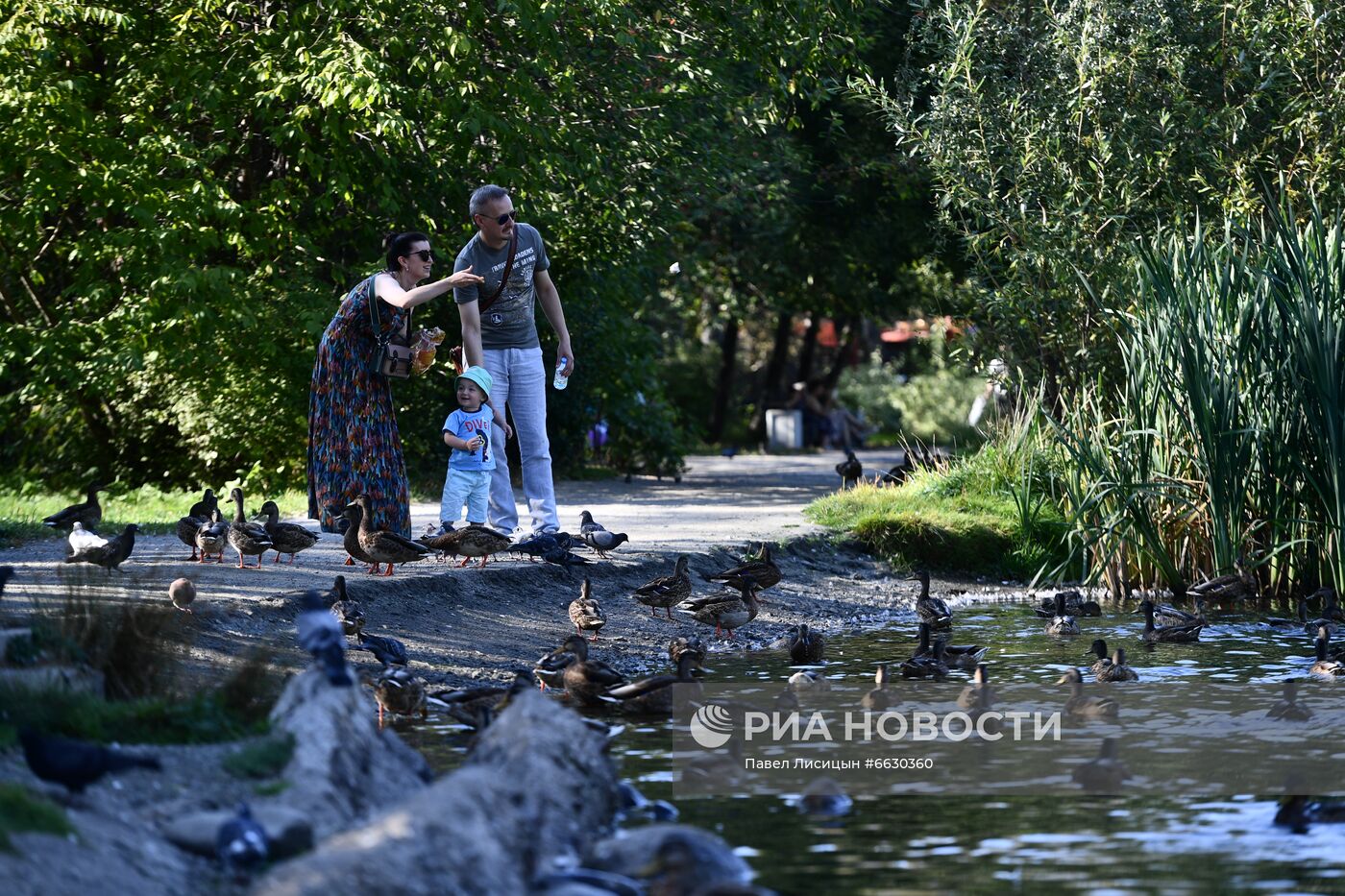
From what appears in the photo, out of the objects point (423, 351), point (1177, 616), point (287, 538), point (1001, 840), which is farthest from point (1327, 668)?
point (287, 538)

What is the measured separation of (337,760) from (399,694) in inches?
97.4

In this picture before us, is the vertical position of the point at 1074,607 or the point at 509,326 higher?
the point at 509,326

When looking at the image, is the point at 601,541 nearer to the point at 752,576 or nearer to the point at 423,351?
the point at 752,576

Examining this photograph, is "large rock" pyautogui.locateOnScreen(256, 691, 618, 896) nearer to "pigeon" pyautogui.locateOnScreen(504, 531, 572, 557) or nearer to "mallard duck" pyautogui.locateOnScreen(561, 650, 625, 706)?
"mallard duck" pyautogui.locateOnScreen(561, 650, 625, 706)

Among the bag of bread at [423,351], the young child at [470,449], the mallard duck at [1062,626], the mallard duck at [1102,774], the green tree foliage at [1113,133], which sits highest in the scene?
the green tree foliage at [1113,133]

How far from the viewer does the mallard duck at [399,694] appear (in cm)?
952

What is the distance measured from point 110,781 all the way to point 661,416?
58.5 ft

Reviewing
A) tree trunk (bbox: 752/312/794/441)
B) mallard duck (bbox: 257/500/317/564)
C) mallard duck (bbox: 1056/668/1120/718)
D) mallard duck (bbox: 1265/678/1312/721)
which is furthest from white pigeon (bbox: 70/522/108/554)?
tree trunk (bbox: 752/312/794/441)

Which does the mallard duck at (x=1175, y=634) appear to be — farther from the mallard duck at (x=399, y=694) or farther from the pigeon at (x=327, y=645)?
the pigeon at (x=327, y=645)

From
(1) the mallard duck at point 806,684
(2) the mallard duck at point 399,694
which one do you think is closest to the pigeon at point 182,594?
(2) the mallard duck at point 399,694

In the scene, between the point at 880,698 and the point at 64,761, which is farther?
the point at 880,698

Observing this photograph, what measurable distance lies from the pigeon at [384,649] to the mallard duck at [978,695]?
3.51 m

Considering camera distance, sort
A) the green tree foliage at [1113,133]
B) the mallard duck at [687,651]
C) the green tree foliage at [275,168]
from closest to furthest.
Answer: the mallard duck at [687,651], the green tree foliage at [275,168], the green tree foliage at [1113,133]

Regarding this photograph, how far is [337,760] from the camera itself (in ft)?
23.2
